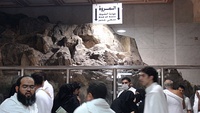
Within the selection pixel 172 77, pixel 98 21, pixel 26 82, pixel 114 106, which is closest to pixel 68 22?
pixel 98 21

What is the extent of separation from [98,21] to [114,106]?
5090 millimetres

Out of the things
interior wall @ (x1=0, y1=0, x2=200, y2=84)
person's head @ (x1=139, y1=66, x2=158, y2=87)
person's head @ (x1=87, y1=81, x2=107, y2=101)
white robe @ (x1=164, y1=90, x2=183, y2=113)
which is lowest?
white robe @ (x1=164, y1=90, x2=183, y2=113)

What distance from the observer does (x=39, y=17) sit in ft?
43.0

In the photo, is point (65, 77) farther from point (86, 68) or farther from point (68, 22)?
point (68, 22)

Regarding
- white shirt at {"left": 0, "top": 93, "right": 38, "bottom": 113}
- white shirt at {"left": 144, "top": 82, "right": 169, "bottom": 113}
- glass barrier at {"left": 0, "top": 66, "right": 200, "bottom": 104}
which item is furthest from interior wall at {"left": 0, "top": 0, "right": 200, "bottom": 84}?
white shirt at {"left": 0, "top": 93, "right": 38, "bottom": 113}

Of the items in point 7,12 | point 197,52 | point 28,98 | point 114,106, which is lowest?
point 114,106

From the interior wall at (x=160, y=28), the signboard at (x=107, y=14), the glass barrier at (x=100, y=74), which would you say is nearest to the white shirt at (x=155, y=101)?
the glass barrier at (x=100, y=74)

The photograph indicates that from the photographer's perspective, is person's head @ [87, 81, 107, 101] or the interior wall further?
the interior wall

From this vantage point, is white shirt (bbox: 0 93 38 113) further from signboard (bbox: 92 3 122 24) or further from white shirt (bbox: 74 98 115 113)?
signboard (bbox: 92 3 122 24)

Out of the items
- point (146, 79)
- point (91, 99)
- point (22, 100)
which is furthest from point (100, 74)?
point (91, 99)

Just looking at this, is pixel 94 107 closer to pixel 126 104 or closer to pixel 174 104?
pixel 126 104

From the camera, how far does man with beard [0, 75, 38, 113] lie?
3680mm

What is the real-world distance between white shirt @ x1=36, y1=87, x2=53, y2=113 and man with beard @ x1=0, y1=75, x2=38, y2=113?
782 mm

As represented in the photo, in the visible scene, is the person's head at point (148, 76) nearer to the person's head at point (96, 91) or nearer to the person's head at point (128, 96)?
the person's head at point (96, 91)
